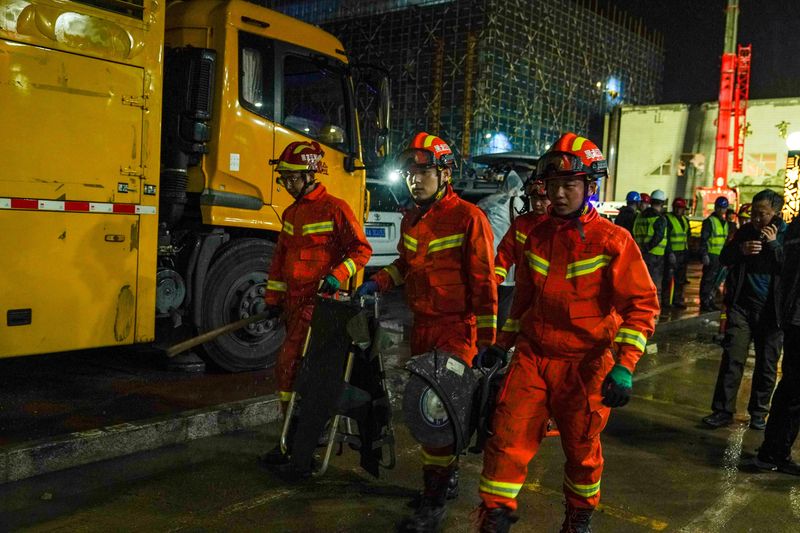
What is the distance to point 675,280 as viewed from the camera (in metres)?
13.0

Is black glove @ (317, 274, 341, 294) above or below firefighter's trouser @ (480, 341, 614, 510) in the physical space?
above

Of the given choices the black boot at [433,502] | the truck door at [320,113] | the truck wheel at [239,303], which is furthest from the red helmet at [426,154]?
the truck wheel at [239,303]

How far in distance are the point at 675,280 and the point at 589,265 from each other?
1099cm

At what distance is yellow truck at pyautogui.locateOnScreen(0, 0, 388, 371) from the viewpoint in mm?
4707

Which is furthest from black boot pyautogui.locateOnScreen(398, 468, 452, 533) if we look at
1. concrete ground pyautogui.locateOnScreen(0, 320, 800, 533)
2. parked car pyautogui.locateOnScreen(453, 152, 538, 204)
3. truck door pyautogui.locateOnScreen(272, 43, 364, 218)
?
parked car pyautogui.locateOnScreen(453, 152, 538, 204)

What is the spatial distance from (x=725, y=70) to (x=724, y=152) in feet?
12.7

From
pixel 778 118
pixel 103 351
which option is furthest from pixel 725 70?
pixel 103 351

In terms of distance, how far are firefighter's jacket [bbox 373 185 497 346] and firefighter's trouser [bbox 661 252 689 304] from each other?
31.8 feet

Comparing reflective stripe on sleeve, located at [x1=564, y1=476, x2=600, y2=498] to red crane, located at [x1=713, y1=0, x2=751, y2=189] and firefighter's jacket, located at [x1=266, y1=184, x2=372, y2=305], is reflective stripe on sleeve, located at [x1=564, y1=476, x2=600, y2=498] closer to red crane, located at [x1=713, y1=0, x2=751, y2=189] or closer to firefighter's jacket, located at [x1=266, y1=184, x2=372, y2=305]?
firefighter's jacket, located at [x1=266, y1=184, x2=372, y2=305]

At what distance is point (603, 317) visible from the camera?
2.99m

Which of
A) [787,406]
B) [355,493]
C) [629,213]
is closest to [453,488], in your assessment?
[355,493]

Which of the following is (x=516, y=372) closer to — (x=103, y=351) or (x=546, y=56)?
(x=103, y=351)

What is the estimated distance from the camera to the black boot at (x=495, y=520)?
9.30 ft

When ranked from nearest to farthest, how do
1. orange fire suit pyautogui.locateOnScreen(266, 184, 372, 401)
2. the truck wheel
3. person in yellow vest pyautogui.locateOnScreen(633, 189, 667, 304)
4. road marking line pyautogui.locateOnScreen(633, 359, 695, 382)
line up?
1. orange fire suit pyautogui.locateOnScreen(266, 184, 372, 401)
2. the truck wheel
3. road marking line pyautogui.locateOnScreen(633, 359, 695, 382)
4. person in yellow vest pyautogui.locateOnScreen(633, 189, 667, 304)
